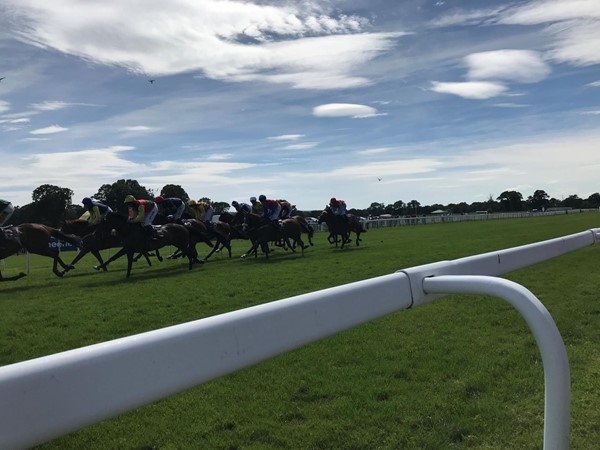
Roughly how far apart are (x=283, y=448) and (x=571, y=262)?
10.1 meters

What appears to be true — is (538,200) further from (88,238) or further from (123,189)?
(88,238)

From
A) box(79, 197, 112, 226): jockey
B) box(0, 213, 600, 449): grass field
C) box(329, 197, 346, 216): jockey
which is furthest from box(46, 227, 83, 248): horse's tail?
box(329, 197, 346, 216): jockey

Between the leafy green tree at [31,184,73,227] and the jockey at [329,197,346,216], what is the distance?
41718 mm

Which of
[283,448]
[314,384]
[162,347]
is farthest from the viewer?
[314,384]

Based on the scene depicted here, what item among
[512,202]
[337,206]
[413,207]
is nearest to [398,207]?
[413,207]

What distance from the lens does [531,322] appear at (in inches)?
68.9

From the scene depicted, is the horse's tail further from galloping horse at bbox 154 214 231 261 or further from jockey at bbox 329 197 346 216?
jockey at bbox 329 197 346 216

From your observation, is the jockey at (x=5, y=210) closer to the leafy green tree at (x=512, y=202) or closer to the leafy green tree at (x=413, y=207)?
the leafy green tree at (x=413, y=207)

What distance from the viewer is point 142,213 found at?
13.9 metres

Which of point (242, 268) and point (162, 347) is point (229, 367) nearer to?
point (162, 347)

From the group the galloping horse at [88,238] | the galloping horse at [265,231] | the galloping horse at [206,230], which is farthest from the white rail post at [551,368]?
the galloping horse at [206,230]

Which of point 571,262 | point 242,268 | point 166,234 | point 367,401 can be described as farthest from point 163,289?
point 571,262

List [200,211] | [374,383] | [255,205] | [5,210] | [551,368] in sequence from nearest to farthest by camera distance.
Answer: [551,368] < [374,383] < [5,210] < [200,211] < [255,205]

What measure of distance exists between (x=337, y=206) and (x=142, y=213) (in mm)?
8677
